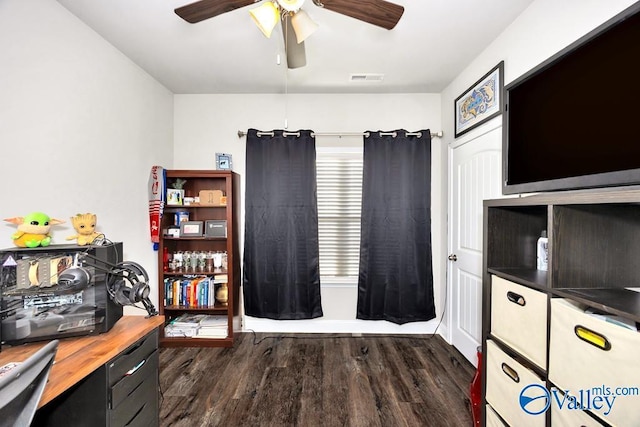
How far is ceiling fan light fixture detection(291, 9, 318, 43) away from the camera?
1.52 meters

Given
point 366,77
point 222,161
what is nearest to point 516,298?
point 366,77

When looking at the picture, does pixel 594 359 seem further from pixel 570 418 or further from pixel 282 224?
pixel 282 224

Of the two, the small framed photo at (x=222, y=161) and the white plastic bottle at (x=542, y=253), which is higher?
the small framed photo at (x=222, y=161)

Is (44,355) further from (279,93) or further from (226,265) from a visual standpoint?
(279,93)

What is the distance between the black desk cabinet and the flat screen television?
2100 millimetres

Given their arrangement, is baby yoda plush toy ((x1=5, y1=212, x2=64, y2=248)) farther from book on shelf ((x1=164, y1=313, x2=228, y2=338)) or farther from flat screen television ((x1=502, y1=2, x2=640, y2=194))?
flat screen television ((x1=502, y1=2, x2=640, y2=194))

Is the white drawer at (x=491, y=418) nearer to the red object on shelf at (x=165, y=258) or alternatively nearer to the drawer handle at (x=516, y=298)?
the drawer handle at (x=516, y=298)

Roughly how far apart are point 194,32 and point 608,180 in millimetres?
2536

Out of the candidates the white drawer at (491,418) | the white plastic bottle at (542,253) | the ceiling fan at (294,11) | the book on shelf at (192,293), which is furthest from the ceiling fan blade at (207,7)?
the white drawer at (491,418)

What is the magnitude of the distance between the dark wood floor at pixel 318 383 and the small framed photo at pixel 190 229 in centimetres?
113

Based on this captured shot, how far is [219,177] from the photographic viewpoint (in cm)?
301

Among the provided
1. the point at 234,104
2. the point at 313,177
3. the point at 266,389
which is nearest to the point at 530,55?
the point at 313,177

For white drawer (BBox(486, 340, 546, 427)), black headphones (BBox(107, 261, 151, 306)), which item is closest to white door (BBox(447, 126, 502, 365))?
white drawer (BBox(486, 340, 546, 427))

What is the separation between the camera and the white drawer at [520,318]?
114cm
